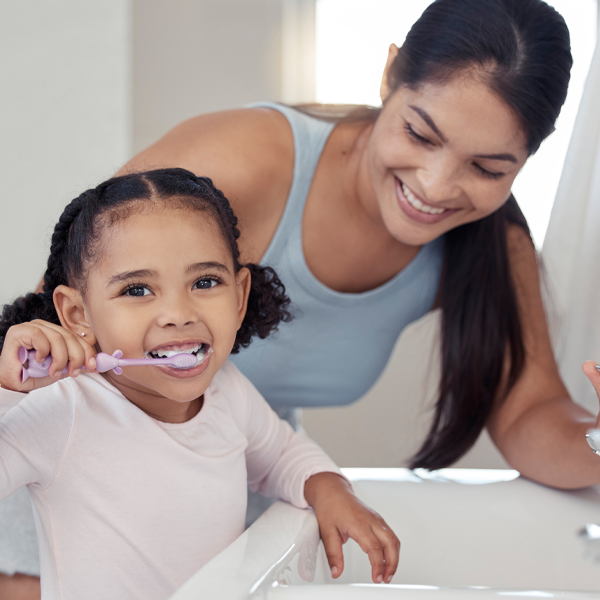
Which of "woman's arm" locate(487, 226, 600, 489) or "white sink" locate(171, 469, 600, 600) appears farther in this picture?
"woman's arm" locate(487, 226, 600, 489)

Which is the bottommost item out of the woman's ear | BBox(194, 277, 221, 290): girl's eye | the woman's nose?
BBox(194, 277, 221, 290): girl's eye

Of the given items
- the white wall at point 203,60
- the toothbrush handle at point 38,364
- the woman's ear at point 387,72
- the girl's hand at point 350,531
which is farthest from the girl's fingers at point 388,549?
the white wall at point 203,60

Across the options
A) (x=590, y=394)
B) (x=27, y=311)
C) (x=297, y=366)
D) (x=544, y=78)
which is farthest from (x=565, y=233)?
(x=27, y=311)

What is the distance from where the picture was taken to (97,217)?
67cm

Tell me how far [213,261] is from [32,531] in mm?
371

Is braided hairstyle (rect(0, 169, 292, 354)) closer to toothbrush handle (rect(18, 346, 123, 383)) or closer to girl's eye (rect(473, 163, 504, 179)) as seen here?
toothbrush handle (rect(18, 346, 123, 383))

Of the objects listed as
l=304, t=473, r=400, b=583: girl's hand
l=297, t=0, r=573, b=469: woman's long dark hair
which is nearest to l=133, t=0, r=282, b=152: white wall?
l=297, t=0, r=573, b=469: woman's long dark hair

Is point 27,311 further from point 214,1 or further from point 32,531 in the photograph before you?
point 214,1

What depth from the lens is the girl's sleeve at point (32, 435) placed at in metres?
0.56

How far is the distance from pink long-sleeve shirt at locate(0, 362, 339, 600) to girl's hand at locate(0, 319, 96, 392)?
2 centimetres

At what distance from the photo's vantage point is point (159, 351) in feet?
2.06

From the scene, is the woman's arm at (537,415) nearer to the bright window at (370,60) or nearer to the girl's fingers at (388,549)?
the girl's fingers at (388,549)

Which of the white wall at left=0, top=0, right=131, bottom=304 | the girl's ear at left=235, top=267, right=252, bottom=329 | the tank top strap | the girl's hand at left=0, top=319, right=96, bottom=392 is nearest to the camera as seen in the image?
the girl's hand at left=0, top=319, right=96, bottom=392

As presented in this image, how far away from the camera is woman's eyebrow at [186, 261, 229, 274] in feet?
2.12
